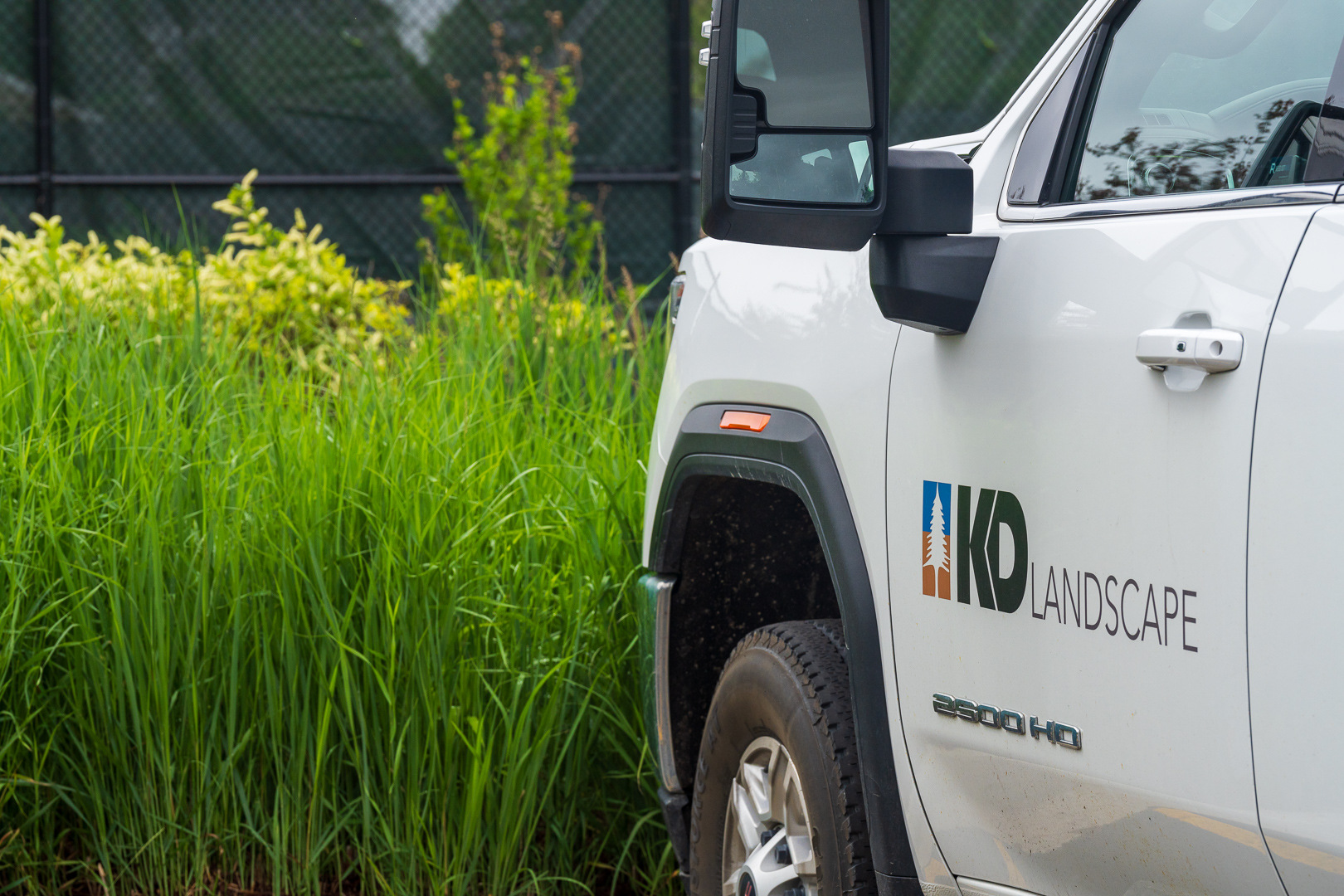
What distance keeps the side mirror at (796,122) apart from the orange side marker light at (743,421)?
2.03ft

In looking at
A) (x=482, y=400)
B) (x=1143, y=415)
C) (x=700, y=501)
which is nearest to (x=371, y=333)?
(x=482, y=400)

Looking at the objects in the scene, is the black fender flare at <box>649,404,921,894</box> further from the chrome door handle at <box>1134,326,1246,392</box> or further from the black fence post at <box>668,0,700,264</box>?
the black fence post at <box>668,0,700,264</box>

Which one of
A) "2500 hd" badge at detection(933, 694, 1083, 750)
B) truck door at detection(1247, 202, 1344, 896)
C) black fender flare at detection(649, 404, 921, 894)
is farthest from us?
black fender flare at detection(649, 404, 921, 894)

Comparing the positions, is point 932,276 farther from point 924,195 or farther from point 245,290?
point 245,290

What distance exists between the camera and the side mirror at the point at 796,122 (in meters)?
1.86

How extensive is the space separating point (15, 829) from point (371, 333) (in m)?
3.22

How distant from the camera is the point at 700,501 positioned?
286 centimetres

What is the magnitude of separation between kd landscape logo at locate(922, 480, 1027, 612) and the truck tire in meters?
0.39

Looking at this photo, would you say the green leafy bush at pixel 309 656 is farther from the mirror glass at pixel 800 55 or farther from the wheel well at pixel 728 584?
the mirror glass at pixel 800 55

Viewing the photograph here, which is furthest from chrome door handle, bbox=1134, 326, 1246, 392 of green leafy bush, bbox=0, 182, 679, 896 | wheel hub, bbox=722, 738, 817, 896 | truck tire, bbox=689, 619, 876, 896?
green leafy bush, bbox=0, 182, 679, 896

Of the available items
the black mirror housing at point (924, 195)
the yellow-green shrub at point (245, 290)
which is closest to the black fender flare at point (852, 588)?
the black mirror housing at point (924, 195)

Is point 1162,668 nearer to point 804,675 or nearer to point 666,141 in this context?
point 804,675

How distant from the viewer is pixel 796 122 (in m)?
1.92

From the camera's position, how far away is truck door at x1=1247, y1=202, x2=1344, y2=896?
137cm
